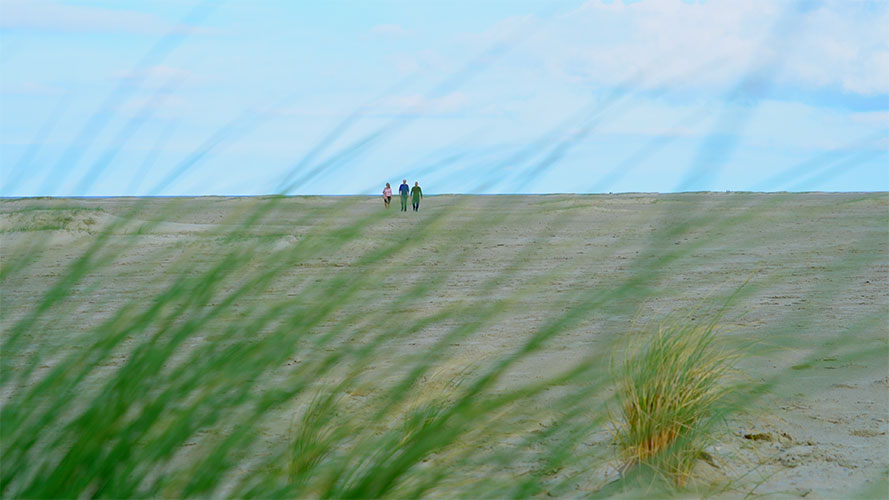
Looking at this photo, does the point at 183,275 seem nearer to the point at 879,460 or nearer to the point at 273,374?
the point at 273,374

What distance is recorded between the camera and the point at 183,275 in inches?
43.9

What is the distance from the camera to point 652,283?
105cm

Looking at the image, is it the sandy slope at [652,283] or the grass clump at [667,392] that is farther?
the grass clump at [667,392]

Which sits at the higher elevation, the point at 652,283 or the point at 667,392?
the point at 652,283

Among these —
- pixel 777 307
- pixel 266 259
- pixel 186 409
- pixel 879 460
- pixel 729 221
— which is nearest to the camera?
pixel 729 221

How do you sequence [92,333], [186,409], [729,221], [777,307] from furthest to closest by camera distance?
[777,307] < [92,333] < [186,409] < [729,221]

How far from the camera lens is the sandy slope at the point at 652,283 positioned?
1.02 meters

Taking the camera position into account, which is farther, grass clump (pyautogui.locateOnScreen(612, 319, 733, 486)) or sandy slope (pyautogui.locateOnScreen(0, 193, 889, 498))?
grass clump (pyautogui.locateOnScreen(612, 319, 733, 486))

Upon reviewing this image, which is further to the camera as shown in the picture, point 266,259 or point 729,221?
point 266,259

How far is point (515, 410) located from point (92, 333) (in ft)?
2.35

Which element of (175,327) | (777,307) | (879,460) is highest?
(175,327)

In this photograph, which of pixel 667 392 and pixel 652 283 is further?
pixel 667 392

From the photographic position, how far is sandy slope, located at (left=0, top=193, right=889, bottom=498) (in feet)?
3.33

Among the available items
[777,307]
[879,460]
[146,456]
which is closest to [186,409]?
[146,456]
